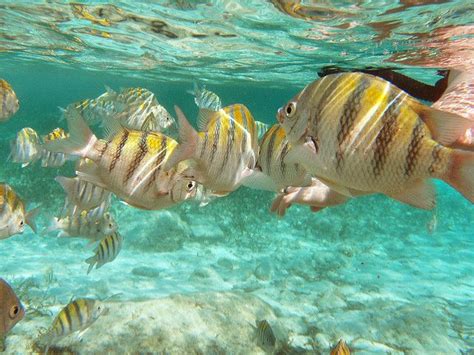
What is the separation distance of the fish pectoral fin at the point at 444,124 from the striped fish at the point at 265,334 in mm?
4752

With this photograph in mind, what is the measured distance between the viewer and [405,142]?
5.65ft

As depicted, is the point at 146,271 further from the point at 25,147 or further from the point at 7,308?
the point at 7,308

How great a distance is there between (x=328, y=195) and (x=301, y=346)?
479 cm

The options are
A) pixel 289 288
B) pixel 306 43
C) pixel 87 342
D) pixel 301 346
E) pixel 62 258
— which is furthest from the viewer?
pixel 306 43

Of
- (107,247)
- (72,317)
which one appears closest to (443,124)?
(72,317)

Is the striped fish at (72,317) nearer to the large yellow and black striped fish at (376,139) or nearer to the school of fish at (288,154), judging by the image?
the school of fish at (288,154)

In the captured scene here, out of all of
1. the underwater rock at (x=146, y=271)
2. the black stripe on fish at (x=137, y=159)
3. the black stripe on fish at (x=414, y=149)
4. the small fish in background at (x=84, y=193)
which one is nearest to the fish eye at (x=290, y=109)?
the black stripe on fish at (x=414, y=149)

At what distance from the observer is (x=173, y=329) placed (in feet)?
19.1

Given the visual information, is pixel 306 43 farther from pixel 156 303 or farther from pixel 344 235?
pixel 156 303

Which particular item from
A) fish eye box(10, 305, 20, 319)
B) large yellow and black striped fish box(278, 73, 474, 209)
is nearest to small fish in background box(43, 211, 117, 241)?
fish eye box(10, 305, 20, 319)

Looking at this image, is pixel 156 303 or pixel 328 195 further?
pixel 156 303

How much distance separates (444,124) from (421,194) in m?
0.35

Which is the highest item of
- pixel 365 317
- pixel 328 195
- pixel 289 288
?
pixel 328 195

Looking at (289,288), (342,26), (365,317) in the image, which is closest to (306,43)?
(342,26)
